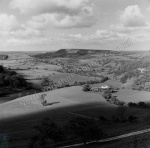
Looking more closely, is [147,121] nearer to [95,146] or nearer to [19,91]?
[95,146]

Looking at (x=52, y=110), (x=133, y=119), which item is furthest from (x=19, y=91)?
(x=133, y=119)

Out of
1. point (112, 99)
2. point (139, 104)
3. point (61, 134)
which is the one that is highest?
point (61, 134)

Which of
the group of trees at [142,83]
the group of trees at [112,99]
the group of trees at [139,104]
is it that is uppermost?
the group of trees at [142,83]

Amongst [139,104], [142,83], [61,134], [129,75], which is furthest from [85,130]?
[129,75]

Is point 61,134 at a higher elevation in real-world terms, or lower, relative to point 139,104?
higher

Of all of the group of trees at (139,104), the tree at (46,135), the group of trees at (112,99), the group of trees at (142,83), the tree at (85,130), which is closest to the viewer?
the tree at (46,135)

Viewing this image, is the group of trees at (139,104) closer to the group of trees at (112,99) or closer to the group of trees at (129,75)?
the group of trees at (112,99)

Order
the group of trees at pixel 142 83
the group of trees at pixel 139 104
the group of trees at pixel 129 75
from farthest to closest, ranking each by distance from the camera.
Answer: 1. the group of trees at pixel 129 75
2. the group of trees at pixel 142 83
3. the group of trees at pixel 139 104

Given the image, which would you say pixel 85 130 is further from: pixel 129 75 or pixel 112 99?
pixel 129 75


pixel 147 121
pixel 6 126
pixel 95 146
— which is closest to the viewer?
pixel 95 146

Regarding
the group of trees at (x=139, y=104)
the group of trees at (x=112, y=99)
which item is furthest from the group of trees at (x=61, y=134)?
the group of trees at (x=139, y=104)

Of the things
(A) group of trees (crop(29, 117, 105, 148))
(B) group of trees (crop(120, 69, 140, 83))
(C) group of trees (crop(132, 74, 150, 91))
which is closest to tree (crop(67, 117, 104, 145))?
(A) group of trees (crop(29, 117, 105, 148))
